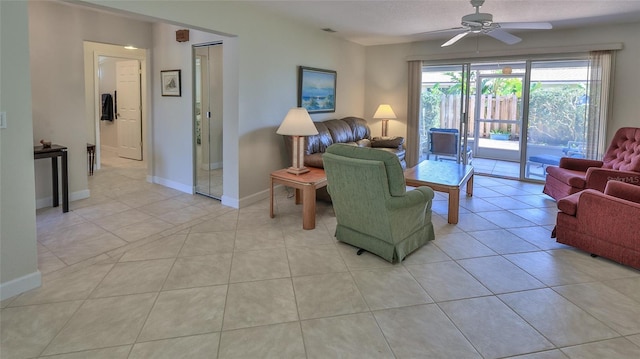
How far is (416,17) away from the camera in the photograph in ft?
16.6

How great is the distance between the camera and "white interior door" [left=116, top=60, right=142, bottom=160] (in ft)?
25.4

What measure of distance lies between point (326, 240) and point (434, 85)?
469cm

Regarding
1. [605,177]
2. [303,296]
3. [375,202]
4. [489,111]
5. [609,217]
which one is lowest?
[303,296]

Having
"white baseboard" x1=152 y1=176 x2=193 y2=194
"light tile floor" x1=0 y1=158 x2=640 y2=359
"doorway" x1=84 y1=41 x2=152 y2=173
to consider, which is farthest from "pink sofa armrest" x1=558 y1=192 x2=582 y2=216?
"doorway" x1=84 y1=41 x2=152 y2=173

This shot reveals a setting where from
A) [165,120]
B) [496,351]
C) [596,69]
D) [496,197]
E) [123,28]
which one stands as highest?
[123,28]

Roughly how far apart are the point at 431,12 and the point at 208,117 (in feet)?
10.2

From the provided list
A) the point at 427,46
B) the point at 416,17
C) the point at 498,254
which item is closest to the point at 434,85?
the point at 427,46

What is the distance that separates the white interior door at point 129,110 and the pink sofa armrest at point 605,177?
24.6 feet

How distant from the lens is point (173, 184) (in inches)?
226

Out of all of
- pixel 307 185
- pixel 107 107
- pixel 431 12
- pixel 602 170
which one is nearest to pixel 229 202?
pixel 307 185

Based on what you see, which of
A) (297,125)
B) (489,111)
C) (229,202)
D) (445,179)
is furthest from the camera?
(489,111)

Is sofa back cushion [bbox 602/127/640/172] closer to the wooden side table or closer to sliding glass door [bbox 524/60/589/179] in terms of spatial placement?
sliding glass door [bbox 524/60/589/179]

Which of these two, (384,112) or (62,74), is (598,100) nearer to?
(384,112)

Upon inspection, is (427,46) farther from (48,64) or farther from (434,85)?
(48,64)
